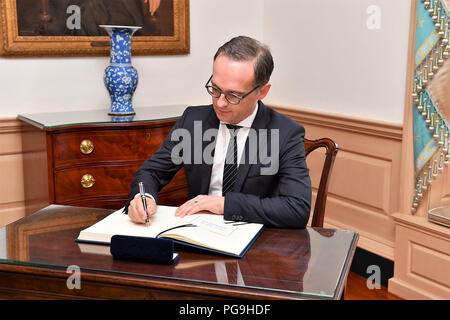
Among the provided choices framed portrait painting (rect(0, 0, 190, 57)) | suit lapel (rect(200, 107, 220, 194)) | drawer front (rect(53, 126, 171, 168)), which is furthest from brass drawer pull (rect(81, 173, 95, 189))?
suit lapel (rect(200, 107, 220, 194))

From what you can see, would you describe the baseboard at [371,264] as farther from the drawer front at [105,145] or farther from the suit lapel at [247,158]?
the suit lapel at [247,158]

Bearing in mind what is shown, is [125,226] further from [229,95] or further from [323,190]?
[323,190]

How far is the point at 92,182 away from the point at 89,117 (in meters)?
0.48

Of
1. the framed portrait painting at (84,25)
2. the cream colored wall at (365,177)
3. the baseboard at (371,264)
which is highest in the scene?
the framed portrait painting at (84,25)

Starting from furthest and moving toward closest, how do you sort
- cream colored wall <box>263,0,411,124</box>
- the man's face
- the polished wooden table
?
cream colored wall <box>263,0,411,124</box> → the man's face → the polished wooden table

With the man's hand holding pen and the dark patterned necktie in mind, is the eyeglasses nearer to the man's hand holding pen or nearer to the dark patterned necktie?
the dark patterned necktie

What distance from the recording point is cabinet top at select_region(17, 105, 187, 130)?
360 centimetres

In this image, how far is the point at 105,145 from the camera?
3.70 m

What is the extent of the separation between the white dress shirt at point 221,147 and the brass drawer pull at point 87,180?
1456 mm

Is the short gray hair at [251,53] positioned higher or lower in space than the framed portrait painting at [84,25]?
lower

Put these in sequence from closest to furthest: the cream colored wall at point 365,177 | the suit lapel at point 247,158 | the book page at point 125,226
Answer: the book page at point 125,226
the suit lapel at point 247,158
the cream colored wall at point 365,177

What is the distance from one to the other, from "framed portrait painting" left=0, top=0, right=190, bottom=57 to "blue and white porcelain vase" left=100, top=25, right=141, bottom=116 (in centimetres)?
29

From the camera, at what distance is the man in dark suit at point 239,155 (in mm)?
2057

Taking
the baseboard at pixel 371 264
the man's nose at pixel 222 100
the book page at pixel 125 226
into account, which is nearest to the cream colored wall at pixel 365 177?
the baseboard at pixel 371 264
